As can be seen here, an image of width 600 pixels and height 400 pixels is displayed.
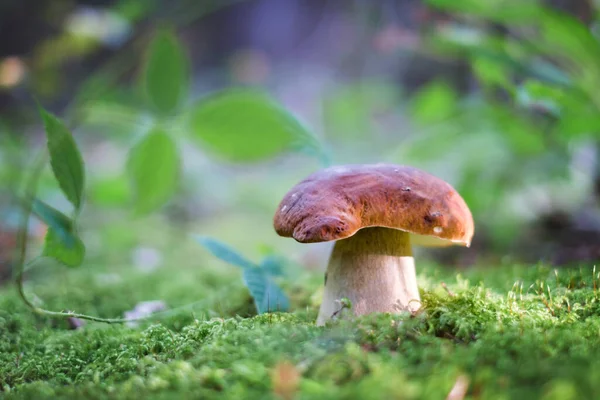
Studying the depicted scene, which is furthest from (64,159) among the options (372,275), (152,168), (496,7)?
(496,7)

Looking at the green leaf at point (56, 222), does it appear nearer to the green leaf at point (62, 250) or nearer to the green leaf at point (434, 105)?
the green leaf at point (62, 250)

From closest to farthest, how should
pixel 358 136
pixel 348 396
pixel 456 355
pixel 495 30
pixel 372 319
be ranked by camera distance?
pixel 348 396, pixel 456 355, pixel 372 319, pixel 495 30, pixel 358 136

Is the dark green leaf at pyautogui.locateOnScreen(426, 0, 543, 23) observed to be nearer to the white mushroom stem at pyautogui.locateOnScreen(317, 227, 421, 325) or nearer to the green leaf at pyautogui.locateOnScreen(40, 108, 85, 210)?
the white mushroom stem at pyautogui.locateOnScreen(317, 227, 421, 325)

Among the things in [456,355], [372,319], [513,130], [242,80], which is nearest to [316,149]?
[372,319]

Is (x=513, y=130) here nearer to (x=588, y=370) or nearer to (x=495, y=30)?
(x=495, y=30)

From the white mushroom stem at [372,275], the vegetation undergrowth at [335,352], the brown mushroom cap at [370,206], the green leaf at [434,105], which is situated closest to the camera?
the vegetation undergrowth at [335,352]

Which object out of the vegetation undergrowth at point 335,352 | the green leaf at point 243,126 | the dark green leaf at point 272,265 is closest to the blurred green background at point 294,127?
the green leaf at point 243,126
